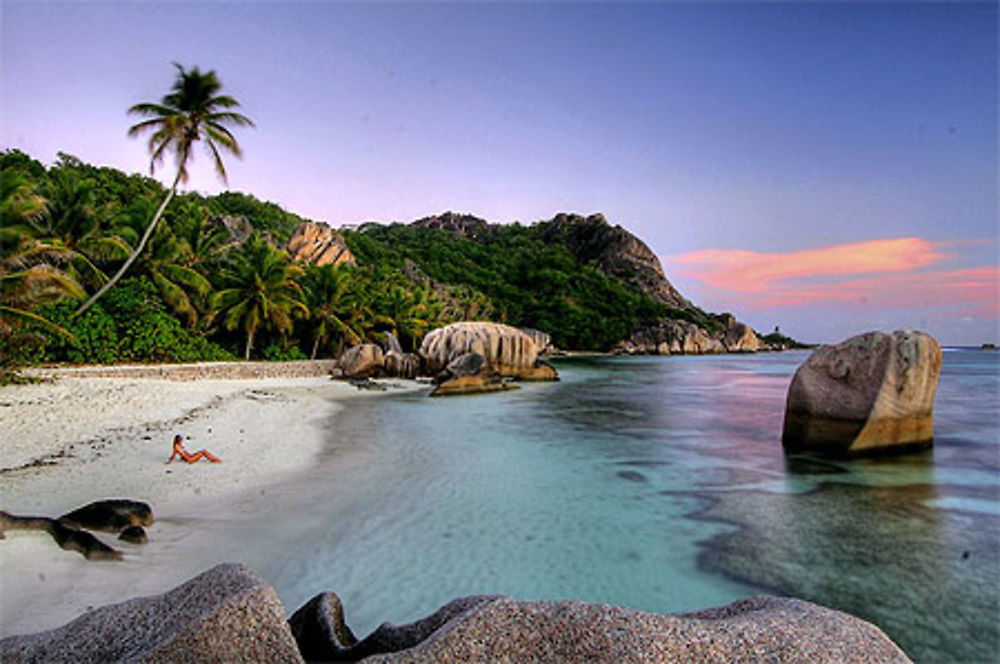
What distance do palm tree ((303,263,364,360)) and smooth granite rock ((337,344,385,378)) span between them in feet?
15.3

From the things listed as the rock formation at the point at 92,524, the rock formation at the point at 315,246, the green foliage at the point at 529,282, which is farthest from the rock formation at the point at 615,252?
the rock formation at the point at 92,524

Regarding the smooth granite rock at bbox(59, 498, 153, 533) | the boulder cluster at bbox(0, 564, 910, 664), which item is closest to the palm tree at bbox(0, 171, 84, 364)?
the smooth granite rock at bbox(59, 498, 153, 533)

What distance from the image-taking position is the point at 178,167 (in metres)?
19.4

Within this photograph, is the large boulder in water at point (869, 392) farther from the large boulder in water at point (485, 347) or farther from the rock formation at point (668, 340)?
the rock formation at point (668, 340)

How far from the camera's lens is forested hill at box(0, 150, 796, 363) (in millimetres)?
14953

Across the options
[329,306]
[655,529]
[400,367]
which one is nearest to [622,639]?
[655,529]

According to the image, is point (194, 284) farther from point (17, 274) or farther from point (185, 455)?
point (185, 455)

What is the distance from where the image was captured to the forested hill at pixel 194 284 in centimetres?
1495

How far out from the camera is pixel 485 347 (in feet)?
81.4

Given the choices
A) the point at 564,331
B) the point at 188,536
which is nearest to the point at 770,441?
the point at 188,536

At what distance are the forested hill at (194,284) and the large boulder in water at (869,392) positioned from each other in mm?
17569

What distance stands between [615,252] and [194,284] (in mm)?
87785

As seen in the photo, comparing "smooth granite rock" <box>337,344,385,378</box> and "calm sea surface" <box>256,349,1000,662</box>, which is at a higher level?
"smooth granite rock" <box>337,344,385,378</box>

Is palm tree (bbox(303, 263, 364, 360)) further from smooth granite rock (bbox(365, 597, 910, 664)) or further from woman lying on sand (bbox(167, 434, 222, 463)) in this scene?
smooth granite rock (bbox(365, 597, 910, 664))
